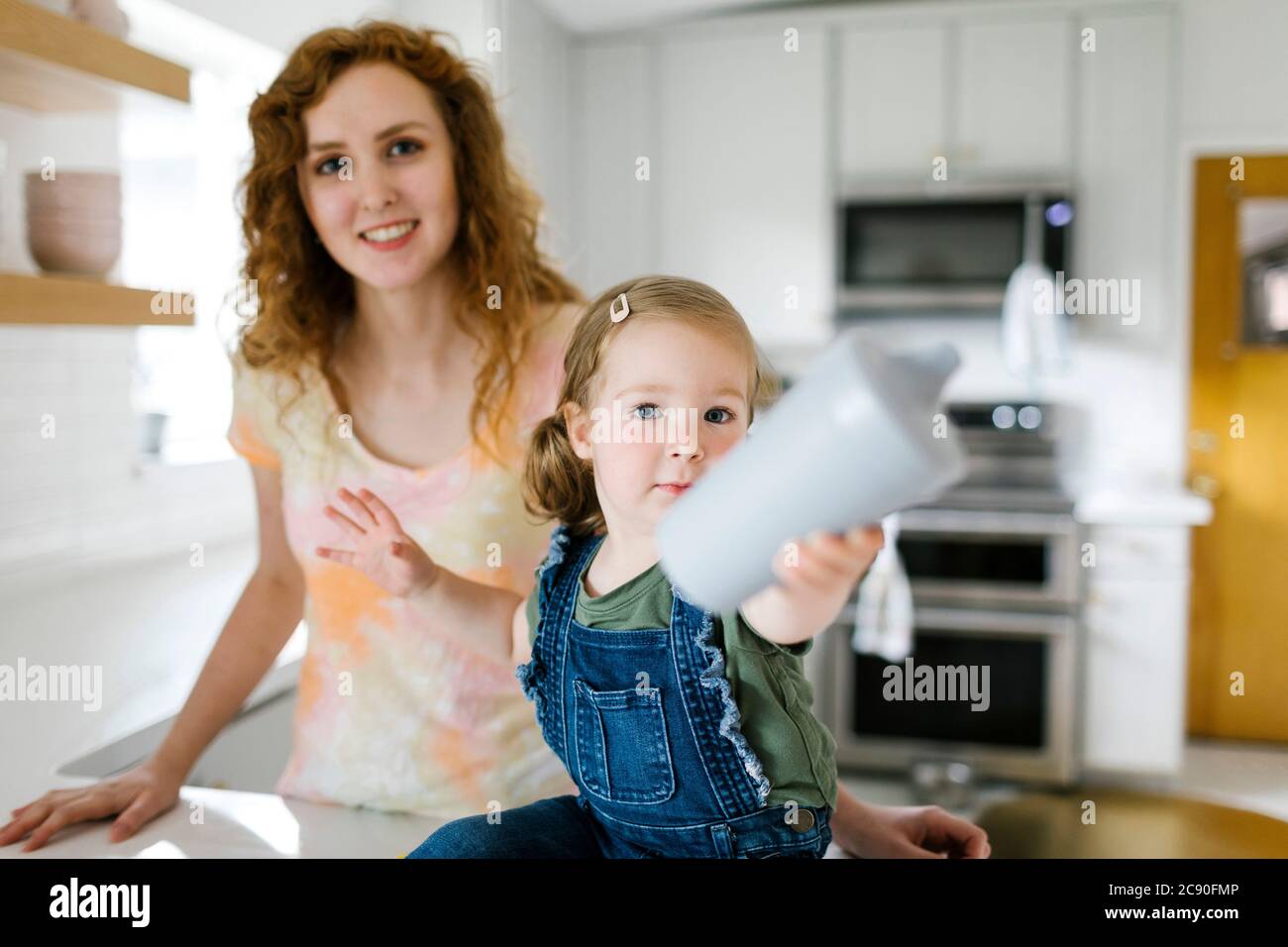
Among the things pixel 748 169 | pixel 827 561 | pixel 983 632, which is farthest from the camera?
pixel 983 632

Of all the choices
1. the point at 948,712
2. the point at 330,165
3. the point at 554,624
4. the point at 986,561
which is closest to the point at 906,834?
the point at 554,624

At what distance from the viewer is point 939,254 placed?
1261mm

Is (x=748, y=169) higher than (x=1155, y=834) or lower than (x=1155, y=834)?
higher

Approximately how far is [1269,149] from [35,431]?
67 centimetres

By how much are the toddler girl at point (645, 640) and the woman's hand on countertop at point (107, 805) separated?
0.62ft

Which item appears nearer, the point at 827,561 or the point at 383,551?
the point at 827,561

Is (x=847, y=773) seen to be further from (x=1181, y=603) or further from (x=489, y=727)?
(x=489, y=727)

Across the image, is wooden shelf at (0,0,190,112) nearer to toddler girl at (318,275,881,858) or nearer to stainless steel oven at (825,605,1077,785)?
toddler girl at (318,275,881,858)

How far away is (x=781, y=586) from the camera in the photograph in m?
0.30

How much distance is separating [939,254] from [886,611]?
488 mm

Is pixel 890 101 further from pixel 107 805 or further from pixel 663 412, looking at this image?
pixel 107 805

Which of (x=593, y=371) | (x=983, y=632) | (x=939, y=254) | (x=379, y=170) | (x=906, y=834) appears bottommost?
(x=983, y=632)

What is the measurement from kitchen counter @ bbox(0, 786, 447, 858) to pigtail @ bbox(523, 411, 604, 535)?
21 centimetres
